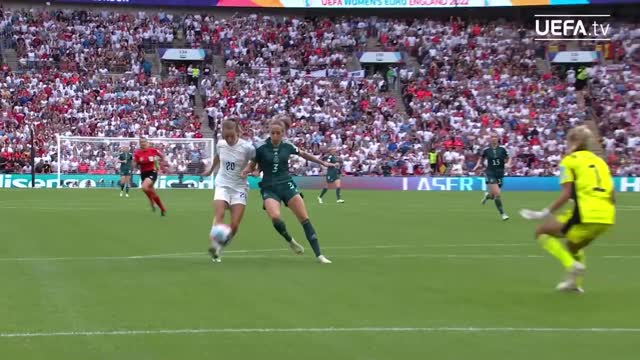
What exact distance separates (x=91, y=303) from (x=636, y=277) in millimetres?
6986

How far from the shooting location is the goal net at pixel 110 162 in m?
44.4

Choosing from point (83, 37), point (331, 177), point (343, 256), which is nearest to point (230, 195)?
point (343, 256)

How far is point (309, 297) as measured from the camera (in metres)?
10.5

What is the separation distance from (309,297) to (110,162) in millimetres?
36029

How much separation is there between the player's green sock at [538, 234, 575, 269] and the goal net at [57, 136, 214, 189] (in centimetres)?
3426

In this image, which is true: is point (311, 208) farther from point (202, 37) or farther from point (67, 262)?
point (202, 37)

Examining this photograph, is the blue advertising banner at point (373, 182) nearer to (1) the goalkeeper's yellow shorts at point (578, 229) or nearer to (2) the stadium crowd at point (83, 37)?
(2) the stadium crowd at point (83, 37)

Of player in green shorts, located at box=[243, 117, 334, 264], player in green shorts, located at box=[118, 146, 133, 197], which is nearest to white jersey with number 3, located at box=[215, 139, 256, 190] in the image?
player in green shorts, located at box=[243, 117, 334, 264]

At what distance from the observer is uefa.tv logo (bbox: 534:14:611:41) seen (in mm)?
57000

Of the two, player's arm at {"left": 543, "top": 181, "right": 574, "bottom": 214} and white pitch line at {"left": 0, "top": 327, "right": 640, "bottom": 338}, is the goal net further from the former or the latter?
white pitch line at {"left": 0, "top": 327, "right": 640, "bottom": 338}

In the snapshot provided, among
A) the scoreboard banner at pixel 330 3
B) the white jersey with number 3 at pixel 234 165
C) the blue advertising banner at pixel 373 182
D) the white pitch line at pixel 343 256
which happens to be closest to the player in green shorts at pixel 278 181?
the white jersey with number 3 at pixel 234 165

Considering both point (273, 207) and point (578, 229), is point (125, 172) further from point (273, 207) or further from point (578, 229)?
point (578, 229)

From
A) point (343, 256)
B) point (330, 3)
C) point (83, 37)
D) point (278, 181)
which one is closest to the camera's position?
point (278, 181)

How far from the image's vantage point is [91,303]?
32.6 feet
